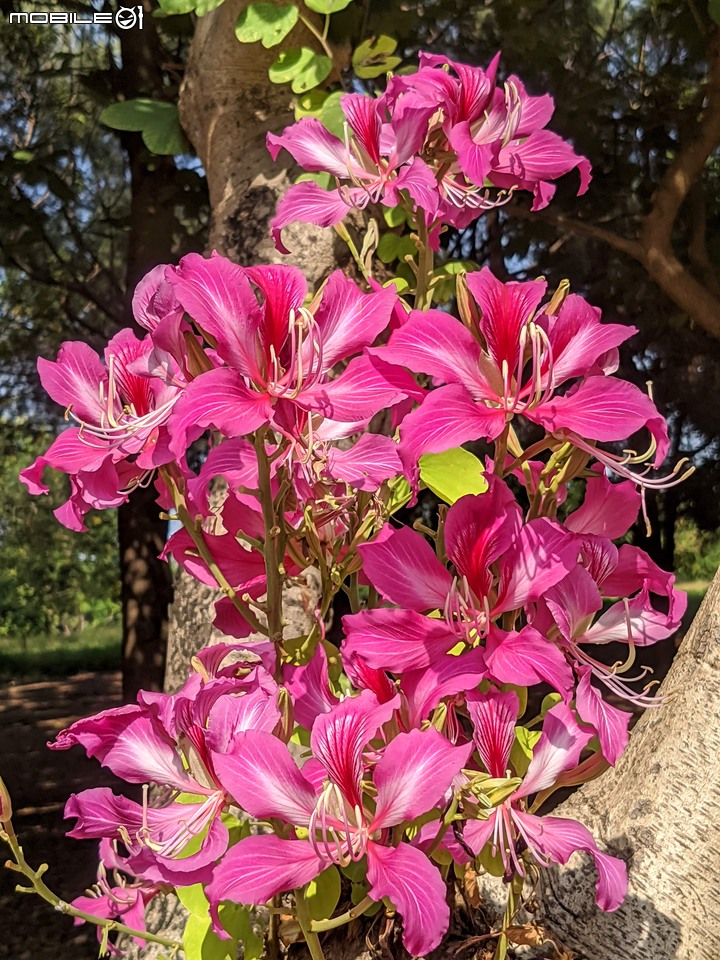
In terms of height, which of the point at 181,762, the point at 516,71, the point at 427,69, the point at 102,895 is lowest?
the point at 102,895

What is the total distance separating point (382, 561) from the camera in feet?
2.24

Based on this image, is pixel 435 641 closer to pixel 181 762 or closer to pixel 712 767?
pixel 181 762

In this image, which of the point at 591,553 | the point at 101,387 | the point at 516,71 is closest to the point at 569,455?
the point at 591,553

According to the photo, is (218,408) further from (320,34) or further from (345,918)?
(320,34)

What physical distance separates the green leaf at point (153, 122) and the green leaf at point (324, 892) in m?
1.98

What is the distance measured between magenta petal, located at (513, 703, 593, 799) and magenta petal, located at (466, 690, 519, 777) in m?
0.02

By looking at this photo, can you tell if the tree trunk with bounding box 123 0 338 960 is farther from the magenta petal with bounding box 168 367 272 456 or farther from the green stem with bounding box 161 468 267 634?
the magenta petal with bounding box 168 367 272 456

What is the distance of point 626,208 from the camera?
4664mm

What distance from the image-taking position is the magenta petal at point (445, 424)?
610mm

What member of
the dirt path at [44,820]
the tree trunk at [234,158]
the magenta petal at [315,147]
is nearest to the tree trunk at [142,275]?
the dirt path at [44,820]

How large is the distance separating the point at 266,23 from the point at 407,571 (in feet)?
4.91

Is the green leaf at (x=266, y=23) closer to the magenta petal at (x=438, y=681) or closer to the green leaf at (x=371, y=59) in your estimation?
the green leaf at (x=371, y=59)

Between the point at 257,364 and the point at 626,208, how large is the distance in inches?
176

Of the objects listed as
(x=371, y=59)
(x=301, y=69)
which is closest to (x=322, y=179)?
(x=301, y=69)
